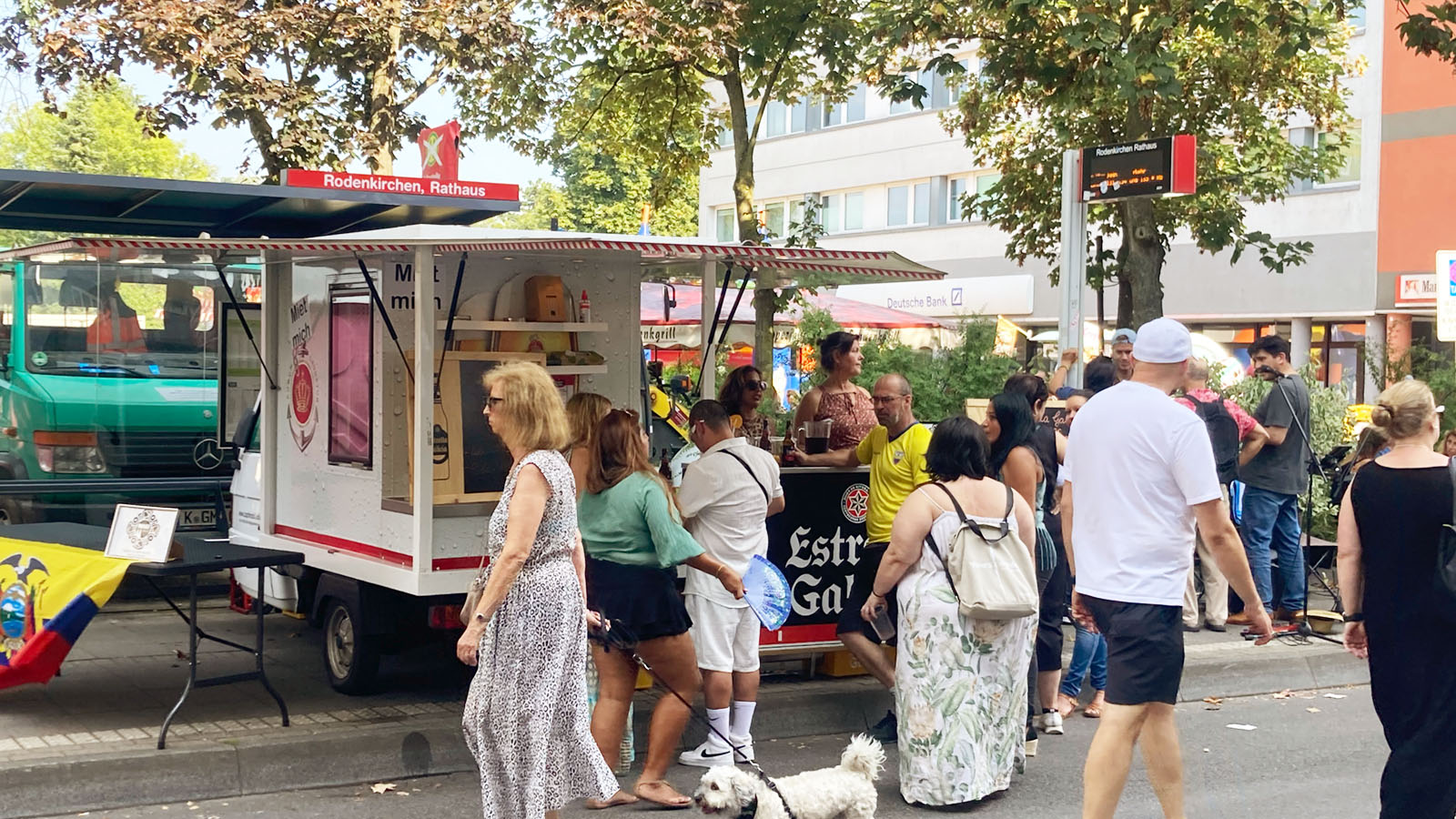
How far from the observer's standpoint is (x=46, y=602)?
6312 mm

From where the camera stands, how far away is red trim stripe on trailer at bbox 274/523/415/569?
23.4 feet

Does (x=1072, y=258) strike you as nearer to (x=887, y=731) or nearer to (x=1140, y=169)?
(x=1140, y=169)

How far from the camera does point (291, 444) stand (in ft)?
26.5

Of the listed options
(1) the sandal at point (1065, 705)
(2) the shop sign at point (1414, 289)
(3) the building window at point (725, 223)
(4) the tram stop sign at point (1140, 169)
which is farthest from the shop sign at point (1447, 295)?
(3) the building window at point (725, 223)

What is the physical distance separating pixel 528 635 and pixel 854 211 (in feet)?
122

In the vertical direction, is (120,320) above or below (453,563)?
above

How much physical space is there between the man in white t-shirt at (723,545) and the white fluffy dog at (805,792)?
0.99 meters

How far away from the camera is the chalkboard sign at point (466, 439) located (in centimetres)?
708

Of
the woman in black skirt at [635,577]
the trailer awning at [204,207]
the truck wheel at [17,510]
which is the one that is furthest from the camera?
the truck wheel at [17,510]

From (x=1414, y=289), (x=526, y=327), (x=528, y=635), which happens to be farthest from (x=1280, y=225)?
(x=528, y=635)

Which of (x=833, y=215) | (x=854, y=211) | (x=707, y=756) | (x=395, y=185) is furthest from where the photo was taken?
(x=833, y=215)

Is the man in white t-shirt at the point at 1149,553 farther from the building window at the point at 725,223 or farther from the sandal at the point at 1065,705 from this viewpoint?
the building window at the point at 725,223

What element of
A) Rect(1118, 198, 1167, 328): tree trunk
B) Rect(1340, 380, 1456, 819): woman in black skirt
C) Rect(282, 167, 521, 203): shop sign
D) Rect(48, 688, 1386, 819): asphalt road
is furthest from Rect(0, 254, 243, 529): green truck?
Rect(1118, 198, 1167, 328): tree trunk

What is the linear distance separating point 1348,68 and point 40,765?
69.7 ft
